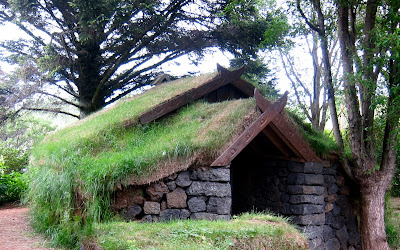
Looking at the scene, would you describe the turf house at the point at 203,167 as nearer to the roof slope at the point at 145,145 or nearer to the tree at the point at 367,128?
the roof slope at the point at 145,145

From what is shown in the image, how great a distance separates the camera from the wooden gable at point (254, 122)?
6.75 m

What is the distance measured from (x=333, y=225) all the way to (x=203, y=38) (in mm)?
7610

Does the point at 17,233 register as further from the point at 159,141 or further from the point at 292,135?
the point at 292,135

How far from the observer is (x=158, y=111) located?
27.9 feet

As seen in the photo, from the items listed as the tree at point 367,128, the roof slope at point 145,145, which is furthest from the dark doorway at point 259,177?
the tree at point 367,128

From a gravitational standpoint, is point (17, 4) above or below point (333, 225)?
above

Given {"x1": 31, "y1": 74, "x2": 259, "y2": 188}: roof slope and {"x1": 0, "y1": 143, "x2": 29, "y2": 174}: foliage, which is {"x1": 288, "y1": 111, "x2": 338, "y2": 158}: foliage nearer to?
{"x1": 31, "y1": 74, "x2": 259, "y2": 188}: roof slope

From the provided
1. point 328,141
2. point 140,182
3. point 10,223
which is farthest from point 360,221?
point 10,223

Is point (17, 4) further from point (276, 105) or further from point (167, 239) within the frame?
point (167, 239)

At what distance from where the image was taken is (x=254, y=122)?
6.84m

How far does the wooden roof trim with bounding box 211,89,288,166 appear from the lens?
21.4 feet

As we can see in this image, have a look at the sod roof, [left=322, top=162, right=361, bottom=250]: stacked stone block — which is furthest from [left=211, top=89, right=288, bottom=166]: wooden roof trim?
[left=322, top=162, right=361, bottom=250]: stacked stone block

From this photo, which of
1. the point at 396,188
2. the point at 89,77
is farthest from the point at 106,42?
the point at 396,188

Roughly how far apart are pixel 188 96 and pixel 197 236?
4.60 meters
